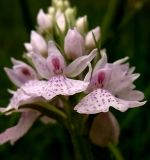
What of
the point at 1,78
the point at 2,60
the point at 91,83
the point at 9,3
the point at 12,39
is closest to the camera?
the point at 91,83

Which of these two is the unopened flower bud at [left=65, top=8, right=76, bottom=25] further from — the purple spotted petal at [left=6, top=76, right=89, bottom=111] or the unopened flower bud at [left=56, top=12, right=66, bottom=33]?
the purple spotted petal at [left=6, top=76, right=89, bottom=111]

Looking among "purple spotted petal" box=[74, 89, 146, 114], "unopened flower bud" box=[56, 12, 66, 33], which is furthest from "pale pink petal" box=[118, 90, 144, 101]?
"unopened flower bud" box=[56, 12, 66, 33]

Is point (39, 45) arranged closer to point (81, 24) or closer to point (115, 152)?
point (81, 24)

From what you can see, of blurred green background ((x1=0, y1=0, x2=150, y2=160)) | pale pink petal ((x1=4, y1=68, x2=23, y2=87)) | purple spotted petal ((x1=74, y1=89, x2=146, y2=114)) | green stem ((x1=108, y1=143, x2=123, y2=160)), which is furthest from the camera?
blurred green background ((x1=0, y1=0, x2=150, y2=160))

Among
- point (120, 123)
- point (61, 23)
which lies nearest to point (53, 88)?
point (61, 23)

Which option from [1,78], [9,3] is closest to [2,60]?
[1,78]

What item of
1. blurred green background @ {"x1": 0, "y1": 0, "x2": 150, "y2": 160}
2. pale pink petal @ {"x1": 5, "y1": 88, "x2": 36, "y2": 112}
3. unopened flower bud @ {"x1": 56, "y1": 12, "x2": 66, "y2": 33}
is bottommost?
blurred green background @ {"x1": 0, "y1": 0, "x2": 150, "y2": 160}

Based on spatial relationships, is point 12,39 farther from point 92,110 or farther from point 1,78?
point 92,110

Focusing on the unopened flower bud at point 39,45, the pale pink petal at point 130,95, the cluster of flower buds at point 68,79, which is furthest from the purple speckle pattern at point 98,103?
the unopened flower bud at point 39,45

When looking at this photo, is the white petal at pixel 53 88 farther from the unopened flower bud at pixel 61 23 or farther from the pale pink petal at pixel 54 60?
the unopened flower bud at pixel 61 23
